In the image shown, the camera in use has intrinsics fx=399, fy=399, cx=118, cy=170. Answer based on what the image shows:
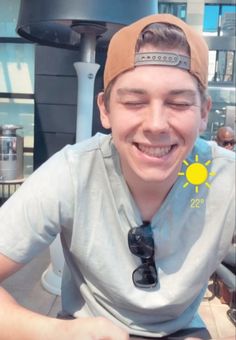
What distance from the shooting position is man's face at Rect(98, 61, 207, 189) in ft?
2.45

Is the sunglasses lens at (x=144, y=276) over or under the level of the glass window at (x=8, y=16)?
under

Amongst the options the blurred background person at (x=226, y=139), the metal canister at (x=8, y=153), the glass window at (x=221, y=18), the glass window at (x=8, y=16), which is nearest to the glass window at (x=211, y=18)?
the glass window at (x=221, y=18)

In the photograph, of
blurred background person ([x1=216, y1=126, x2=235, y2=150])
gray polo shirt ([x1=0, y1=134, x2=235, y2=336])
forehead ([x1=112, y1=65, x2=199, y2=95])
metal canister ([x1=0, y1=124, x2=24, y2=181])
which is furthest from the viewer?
metal canister ([x1=0, y1=124, x2=24, y2=181])

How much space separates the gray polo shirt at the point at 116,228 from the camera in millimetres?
843

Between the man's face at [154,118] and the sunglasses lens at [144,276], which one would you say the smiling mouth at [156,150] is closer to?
the man's face at [154,118]

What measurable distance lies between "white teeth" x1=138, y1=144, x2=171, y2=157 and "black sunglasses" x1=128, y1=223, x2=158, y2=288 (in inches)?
6.9

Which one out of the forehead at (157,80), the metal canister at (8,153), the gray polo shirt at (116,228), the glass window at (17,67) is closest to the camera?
the forehead at (157,80)

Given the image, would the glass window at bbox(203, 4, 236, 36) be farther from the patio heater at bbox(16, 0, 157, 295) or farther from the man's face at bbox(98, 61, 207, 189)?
the man's face at bbox(98, 61, 207, 189)

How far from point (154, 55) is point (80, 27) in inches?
57.2

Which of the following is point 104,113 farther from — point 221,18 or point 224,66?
point 221,18

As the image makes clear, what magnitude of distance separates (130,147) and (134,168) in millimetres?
45

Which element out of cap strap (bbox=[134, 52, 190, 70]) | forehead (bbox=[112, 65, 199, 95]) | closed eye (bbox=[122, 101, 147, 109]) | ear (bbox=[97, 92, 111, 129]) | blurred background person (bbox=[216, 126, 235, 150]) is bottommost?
blurred background person (bbox=[216, 126, 235, 150])

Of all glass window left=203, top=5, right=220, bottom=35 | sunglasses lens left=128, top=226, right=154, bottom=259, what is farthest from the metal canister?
sunglasses lens left=128, top=226, right=154, bottom=259

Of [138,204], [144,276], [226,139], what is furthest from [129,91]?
[226,139]
